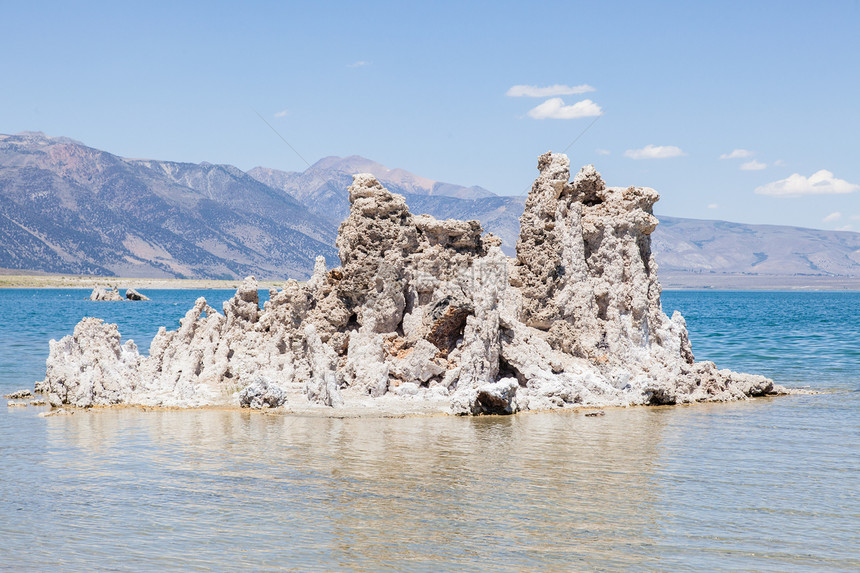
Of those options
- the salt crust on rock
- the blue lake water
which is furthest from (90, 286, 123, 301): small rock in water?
the blue lake water

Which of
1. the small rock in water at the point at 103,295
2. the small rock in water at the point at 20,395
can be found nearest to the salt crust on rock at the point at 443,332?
the small rock in water at the point at 20,395

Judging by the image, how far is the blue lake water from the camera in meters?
10.7

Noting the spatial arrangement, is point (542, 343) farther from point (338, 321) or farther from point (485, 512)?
point (485, 512)

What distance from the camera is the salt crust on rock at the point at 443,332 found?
21.4 metres

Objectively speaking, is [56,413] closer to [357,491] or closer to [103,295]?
[357,491]

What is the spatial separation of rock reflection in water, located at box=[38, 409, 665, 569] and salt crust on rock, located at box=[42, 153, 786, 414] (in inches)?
88.0

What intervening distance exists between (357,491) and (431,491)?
1.07 meters

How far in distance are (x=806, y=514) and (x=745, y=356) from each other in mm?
25674

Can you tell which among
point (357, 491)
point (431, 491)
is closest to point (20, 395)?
point (357, 491)

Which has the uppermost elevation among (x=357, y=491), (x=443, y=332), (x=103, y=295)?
(x=103, y=295)

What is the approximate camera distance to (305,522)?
11.9 m

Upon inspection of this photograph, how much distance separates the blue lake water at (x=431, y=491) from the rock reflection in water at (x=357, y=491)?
0.04 metres

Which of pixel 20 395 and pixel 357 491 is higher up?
pixel 20 395

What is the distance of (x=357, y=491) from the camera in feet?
43.9
